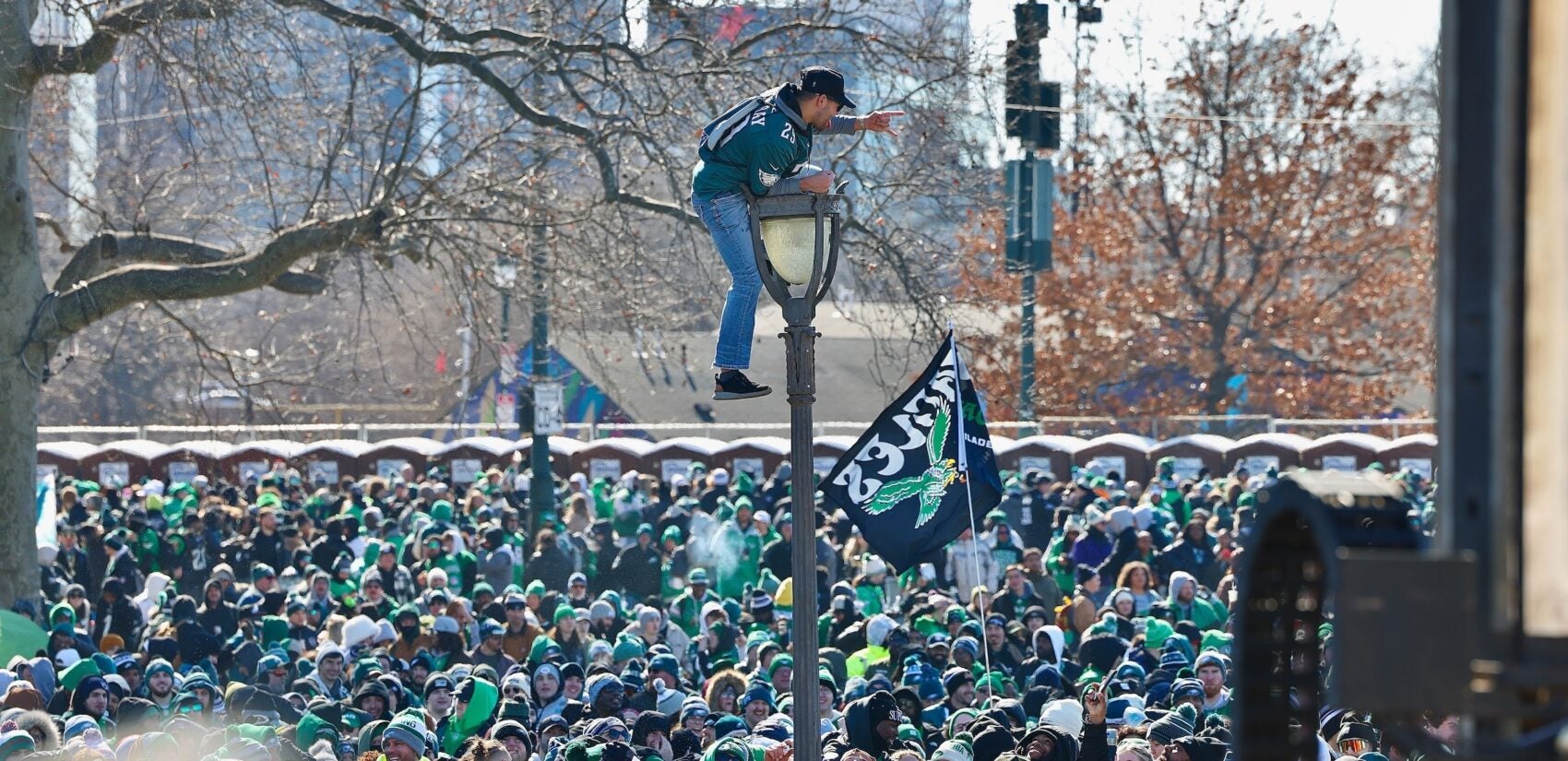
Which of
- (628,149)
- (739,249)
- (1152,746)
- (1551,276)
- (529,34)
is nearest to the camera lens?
(1551,276)

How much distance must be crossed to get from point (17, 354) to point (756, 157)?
11521mm

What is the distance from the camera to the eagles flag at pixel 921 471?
8.77 meters

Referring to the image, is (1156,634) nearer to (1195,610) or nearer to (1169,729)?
(1195,610)

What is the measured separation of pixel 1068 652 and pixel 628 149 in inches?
260

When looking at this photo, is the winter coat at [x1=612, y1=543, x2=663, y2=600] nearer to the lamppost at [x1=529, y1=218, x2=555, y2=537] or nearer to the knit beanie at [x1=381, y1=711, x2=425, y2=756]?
the lamppost at [x1=529, y1=218, x2=555, y2=537]

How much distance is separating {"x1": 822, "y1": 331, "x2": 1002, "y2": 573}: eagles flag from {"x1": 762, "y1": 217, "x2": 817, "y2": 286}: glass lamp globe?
5.79ft

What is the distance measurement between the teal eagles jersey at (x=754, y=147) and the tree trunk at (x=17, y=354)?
10.7 m

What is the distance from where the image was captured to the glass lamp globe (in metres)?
7.01

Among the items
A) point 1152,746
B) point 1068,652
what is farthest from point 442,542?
point 1152,746

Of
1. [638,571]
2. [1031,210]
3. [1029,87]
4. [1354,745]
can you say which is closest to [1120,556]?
[638,571]

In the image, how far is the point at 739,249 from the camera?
7082mm

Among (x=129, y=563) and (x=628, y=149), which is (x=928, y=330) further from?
(x=129, y=563)

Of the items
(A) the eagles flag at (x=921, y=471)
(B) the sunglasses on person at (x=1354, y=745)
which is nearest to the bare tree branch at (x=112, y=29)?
(A) the eagles flag at (x=921, y=471)

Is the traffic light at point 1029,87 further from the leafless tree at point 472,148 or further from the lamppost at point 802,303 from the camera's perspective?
the lamppost at point 802,303
